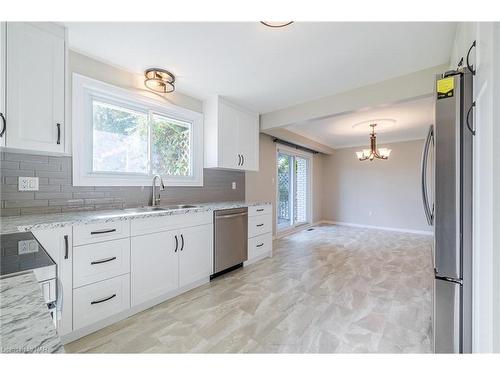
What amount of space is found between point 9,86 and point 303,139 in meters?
4.75

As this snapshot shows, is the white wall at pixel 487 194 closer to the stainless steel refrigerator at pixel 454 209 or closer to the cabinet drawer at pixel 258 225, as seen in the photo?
the stainless steel refrigerator at pixel 454 209

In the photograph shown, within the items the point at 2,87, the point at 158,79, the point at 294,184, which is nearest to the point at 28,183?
the point at 2,87

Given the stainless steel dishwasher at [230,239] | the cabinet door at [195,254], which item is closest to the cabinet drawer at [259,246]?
the stainless steel dishwasher at [230,239]

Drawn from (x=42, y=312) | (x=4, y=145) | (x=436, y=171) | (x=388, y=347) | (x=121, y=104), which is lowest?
(x=388, y=347)

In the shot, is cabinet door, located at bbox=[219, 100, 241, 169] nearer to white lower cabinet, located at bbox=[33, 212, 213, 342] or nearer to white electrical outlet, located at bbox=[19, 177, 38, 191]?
white lower cabinet, located at bbox=[33, 212, 213, 342]

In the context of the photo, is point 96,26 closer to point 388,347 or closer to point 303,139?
point 388,347

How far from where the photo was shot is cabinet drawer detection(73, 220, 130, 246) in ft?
Result: 5.20

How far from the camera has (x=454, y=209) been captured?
1.17m

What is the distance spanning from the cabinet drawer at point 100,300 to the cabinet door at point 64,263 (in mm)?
35

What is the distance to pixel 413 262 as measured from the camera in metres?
3.24

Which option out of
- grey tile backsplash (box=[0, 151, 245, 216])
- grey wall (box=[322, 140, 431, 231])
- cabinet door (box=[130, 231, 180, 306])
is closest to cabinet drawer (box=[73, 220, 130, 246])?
cabinet door (box=[130, 231, 180, 306])

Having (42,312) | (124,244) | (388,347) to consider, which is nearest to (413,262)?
(388,347)

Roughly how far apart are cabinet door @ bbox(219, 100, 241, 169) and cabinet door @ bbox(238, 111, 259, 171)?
0.30 ft
